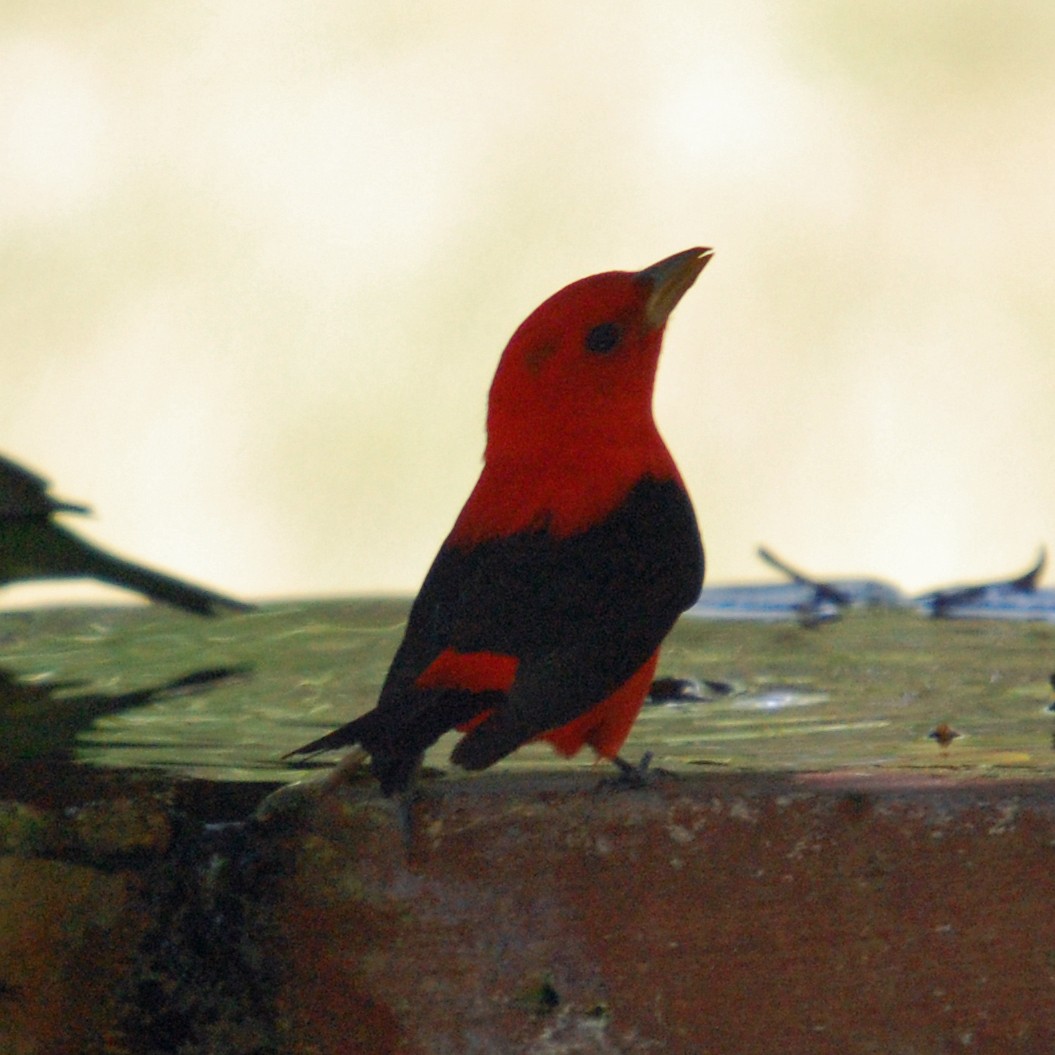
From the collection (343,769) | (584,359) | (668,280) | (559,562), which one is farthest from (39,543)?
(668,280)

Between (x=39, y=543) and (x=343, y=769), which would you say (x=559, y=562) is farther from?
(x=39, y=543)

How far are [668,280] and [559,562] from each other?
0.42 metres

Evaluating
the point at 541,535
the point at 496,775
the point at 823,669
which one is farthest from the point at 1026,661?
the point at 496,775

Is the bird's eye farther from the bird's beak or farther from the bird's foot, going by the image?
the bird's foot

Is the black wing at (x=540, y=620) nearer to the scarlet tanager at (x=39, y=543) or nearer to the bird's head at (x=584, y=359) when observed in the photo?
the bird's head at (x=584, y=359)

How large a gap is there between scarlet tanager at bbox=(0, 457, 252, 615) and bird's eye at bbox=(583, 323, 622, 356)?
54 cm

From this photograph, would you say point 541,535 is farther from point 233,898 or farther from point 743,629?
point 743,629

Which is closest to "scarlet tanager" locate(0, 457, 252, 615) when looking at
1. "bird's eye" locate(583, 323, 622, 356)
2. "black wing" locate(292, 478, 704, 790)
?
"black wing" locate(292, 478, 704, 790)

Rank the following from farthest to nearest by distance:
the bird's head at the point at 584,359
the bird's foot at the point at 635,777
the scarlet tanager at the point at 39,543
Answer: the bird's head at the point at 584,359
the scarlet tanager at the point at 39,543
the bird's foot at the point at 635,777

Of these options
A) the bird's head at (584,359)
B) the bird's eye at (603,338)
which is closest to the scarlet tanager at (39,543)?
the bird's head at (584,359)

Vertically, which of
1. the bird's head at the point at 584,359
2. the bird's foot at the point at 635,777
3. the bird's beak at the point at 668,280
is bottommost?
the bird's foot at the point at 635,777

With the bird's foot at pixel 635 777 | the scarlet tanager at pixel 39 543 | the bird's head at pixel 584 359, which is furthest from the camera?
the bird's head at pixel 584 359

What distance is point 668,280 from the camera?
87.0 inches

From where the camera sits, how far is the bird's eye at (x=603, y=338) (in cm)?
222
